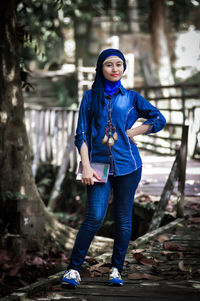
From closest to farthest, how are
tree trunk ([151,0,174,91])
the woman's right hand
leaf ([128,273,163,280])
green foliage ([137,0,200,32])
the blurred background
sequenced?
the woman's right hand, leaf ([128,273,163,280]), the blurred background, tree trunk ([151,0,174,91]), green foliage ([137,0,200,32])

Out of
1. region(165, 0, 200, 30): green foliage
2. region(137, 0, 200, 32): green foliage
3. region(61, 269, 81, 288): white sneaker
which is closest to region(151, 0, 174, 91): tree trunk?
region(137, 0, 200, 32): green foliage

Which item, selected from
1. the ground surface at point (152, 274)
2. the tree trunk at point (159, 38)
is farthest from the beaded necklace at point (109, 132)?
the tree trunk at point (159, 38)

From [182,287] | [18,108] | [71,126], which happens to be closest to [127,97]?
[182,287]

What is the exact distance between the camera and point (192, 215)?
6.17 m

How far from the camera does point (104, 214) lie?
11.7 feet

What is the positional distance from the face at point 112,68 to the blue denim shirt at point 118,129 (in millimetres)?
125

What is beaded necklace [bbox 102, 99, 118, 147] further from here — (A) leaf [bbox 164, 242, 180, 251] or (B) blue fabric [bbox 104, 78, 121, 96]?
(A) leaf [bbox 164, 242, 180, 251]

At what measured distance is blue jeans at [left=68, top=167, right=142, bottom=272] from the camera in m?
3.50

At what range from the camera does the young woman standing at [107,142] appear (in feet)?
11.4

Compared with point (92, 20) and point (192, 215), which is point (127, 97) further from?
point (92, 20)

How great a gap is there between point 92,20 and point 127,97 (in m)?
18.6

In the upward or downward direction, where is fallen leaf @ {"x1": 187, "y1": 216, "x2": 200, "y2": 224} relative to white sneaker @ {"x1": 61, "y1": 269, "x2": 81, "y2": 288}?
downward

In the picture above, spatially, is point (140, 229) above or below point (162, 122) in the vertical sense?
below

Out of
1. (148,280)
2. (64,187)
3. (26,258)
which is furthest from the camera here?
(64,187)
